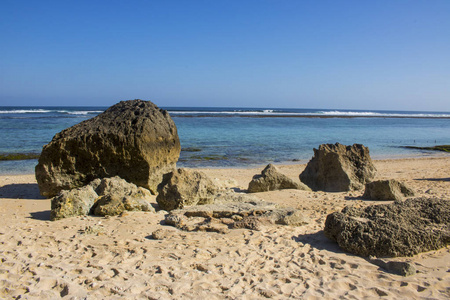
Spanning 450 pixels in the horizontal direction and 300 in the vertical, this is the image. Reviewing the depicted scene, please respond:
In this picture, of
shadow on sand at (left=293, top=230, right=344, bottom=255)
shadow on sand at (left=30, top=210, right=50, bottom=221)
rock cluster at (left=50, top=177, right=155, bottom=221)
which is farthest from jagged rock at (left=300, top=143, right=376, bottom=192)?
shadow on sand at (left=30, top=210, right=50, bottom=221)

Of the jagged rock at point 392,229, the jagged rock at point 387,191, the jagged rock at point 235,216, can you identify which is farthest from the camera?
the jagged rock at point 387,191

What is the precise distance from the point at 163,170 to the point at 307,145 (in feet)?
47.5

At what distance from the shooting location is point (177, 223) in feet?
17.7

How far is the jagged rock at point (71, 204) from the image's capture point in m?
5.71

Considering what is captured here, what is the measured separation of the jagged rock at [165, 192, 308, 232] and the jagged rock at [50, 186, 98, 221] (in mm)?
1608

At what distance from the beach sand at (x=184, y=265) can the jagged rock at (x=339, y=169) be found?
125 inches

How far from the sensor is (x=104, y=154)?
7.82 m

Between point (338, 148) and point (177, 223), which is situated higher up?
point (338, 148)

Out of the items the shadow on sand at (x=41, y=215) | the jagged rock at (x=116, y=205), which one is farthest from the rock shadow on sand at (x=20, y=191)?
the jagged rock at (x=116, y=205)

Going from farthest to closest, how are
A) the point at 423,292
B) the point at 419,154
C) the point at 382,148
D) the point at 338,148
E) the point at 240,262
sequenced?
the point at 382,148 → the point at 419,154 → the point at 338,148 → the point at 240,262 → the point at 423,292

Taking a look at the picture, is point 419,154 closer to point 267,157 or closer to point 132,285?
point 267,157

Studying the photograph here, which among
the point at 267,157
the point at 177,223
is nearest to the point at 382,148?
the point at 267,157

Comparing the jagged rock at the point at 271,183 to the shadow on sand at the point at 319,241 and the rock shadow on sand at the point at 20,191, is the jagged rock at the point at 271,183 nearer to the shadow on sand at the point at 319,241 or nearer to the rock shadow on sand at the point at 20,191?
the shadow on sand at the point at 319,241

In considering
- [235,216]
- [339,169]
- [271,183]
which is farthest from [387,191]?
[235,216]
